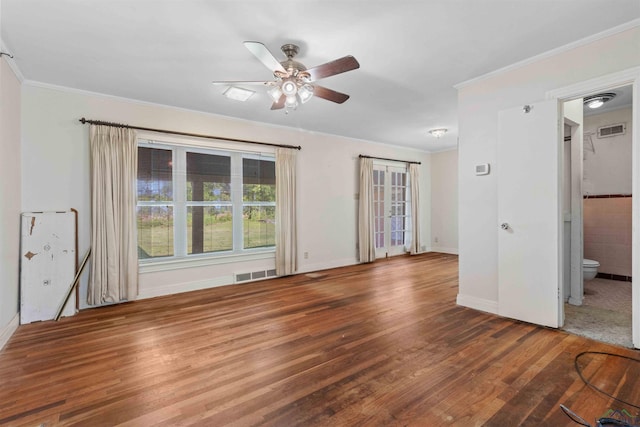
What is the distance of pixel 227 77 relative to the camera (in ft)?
10.6

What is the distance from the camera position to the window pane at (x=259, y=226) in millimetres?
4941

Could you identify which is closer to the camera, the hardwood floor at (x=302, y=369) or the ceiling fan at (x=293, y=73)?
the hardwood floor at (x=302, y=369)

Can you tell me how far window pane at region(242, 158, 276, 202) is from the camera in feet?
16.1

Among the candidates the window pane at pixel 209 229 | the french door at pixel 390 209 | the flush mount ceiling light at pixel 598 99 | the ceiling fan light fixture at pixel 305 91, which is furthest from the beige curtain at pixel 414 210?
the ceiling fan light fixture at pixel 305 91

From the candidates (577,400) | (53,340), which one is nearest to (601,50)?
(577,400)

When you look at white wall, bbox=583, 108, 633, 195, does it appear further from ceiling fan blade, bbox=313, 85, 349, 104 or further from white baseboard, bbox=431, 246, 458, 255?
ceiling fan blade, bbox=313, 85, 349, 104

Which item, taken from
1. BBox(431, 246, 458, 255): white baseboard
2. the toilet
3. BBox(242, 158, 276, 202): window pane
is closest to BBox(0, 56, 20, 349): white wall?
BBox(242, 158, 276, 202): window pane

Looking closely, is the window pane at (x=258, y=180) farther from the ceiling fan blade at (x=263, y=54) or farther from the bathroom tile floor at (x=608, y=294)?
the bathroom tile floor at (x=608, y=294)

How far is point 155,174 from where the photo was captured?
414 cm

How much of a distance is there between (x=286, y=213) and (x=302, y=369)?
316cm

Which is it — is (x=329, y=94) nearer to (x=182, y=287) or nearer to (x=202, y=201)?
(x=202, y=201)

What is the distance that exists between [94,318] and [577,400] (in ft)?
14.2

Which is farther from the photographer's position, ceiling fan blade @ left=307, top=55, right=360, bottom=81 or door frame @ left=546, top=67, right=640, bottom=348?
door frame @ left=546, top=67, right=640, bottom=348

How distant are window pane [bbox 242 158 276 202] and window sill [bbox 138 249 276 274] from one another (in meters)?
0.93
